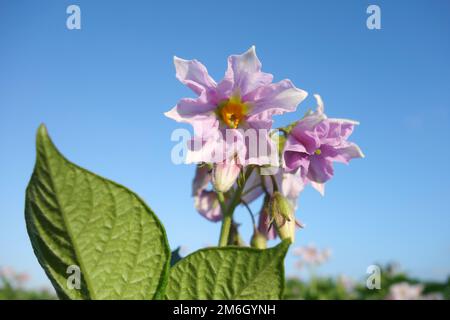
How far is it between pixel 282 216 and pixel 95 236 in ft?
1.82

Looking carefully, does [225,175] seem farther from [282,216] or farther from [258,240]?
[258,240]

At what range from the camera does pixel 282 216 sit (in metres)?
1.11

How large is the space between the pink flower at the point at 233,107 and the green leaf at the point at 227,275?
0.35 meters

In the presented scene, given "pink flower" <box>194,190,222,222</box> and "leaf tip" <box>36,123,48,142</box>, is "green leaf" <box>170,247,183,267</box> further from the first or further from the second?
"leaf tip" <box>36,123,48,142</box>

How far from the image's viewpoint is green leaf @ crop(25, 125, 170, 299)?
0.63 m

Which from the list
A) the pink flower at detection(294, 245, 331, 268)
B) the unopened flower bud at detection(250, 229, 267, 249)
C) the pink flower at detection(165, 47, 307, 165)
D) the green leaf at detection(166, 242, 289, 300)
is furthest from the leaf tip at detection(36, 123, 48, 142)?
the pink flower at detection(294, 245, 331, 268)

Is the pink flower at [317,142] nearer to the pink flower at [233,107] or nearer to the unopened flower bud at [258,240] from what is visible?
the pink flower at [233,107]

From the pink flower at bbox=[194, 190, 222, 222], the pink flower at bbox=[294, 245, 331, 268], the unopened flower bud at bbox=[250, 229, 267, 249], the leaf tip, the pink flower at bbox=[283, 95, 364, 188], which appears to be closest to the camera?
the leaf tip

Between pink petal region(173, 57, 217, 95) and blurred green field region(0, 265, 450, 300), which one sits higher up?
pink petal region(173, 57, 217, 95)

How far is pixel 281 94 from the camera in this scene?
1.07 meters

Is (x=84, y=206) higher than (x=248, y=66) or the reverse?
the reverse
